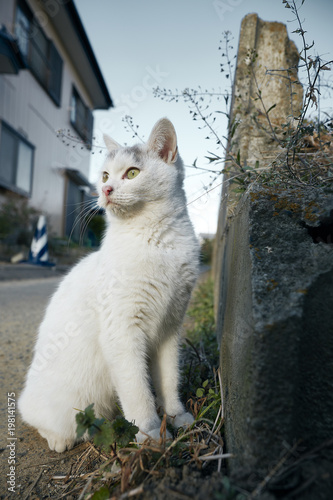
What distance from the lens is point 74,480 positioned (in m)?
1.38

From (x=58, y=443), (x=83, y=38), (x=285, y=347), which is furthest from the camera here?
(x=83, y=38)

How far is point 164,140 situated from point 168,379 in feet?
4.50

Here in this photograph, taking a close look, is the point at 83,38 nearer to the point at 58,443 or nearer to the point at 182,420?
the point at 58,443

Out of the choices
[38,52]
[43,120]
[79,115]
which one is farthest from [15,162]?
[79,115]

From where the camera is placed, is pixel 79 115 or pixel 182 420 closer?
pixel 182 420

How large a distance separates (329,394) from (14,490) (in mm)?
1315

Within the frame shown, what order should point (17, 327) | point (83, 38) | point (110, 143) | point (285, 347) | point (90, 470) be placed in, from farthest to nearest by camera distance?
point (83, 38), point (17, 327), point (110, 143), point (90, 470), point (285, 347)

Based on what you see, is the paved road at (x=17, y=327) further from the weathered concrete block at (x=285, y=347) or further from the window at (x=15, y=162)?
the window at (x=15, y=162)

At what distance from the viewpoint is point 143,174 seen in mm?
1986

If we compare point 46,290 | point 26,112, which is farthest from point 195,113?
point 26,112

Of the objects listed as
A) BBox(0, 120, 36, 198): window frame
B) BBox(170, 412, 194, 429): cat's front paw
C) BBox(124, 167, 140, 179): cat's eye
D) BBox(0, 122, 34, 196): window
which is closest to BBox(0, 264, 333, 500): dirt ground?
BBox(170, 412, 194, 429): cat's front paw

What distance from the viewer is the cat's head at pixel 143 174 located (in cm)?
194

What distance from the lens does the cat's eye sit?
202 cm

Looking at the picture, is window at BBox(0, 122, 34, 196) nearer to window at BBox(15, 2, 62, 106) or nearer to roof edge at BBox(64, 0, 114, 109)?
window at BBox(15, 2, 62, 106)
